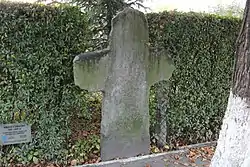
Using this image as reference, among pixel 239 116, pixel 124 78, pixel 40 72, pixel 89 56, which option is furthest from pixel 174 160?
pixel 40 72

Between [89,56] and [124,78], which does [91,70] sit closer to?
[89,56]

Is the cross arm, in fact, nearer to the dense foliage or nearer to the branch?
the branch

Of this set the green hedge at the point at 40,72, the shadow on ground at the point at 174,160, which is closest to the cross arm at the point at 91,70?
the green hedge at the point at 40,72

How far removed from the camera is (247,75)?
3432mm

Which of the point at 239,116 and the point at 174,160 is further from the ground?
the point at 239,116

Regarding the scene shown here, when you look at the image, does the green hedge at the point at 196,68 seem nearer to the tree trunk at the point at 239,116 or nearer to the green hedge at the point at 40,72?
the green hedge at the point at 40,72

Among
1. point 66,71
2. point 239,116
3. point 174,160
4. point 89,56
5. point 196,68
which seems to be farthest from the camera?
point 196,68

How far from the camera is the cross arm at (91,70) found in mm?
4231

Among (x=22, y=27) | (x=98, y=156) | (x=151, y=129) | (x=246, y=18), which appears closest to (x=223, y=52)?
(x=151, y=129)

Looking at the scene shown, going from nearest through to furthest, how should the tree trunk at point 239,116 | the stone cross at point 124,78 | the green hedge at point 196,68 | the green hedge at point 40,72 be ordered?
the tree trunk at point 239,116 → the green hedge at point 40,72 → the stone cross at point 124,78 → the green hedge at point 196,68

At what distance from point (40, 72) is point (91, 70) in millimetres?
636

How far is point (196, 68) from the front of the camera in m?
5.43

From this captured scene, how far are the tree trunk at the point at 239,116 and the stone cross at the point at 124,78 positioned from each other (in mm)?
1373

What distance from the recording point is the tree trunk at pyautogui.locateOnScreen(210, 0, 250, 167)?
11.3 ft
